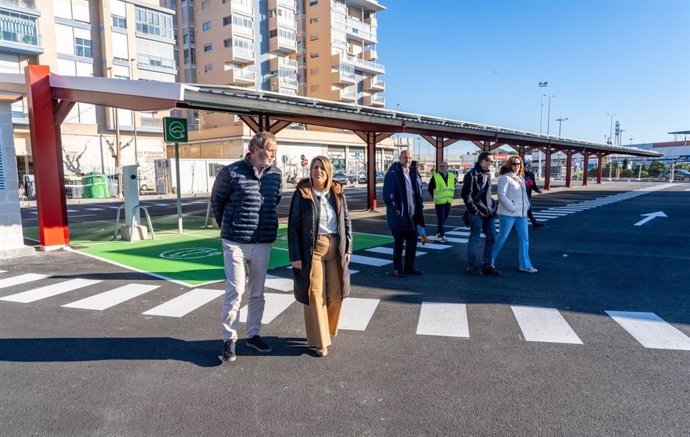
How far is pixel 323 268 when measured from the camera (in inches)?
171

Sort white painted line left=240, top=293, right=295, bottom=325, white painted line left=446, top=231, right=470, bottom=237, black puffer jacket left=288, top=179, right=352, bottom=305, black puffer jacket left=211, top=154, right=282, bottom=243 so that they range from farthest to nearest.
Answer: white painted line left=446, top=231, right=470, bottom=237 < white painted line left=240, top=293, right=295, bottom=325 < black puffer jacket left=288, top=179, right=352, bottom=305 < black puffer jacket left=211, top=154, right=282, bottom=243

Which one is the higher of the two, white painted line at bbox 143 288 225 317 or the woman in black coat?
the woman in black coat

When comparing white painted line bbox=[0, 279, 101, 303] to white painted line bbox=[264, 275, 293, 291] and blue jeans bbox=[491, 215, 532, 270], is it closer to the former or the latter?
white painted line bbox=[264, 275, 293, 291]

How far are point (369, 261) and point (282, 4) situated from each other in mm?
62184

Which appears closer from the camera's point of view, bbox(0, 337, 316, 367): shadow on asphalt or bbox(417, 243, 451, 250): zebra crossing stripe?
bbox(0, 337, 316, 367): shadow on asphalt

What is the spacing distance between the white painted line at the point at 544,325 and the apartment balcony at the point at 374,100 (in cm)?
6933

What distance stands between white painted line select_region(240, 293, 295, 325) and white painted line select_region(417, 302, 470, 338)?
1696 millimetres

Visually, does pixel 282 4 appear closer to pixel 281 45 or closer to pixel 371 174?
pixel 281 45

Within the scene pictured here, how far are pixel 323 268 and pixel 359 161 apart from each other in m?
57.8

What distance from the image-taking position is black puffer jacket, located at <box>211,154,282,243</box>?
4039 millimetres

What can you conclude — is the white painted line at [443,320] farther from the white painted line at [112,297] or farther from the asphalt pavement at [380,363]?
the white painted line at [112,297]

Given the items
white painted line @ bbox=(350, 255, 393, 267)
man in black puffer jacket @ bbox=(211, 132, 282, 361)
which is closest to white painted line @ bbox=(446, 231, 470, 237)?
white painted line @ bbox=(350, 255, 393, 267)

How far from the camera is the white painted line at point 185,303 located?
5.52m

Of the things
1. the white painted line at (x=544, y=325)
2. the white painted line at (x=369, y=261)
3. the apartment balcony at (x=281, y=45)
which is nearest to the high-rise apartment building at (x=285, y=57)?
the apartment balcony at (x=281, y=45)
